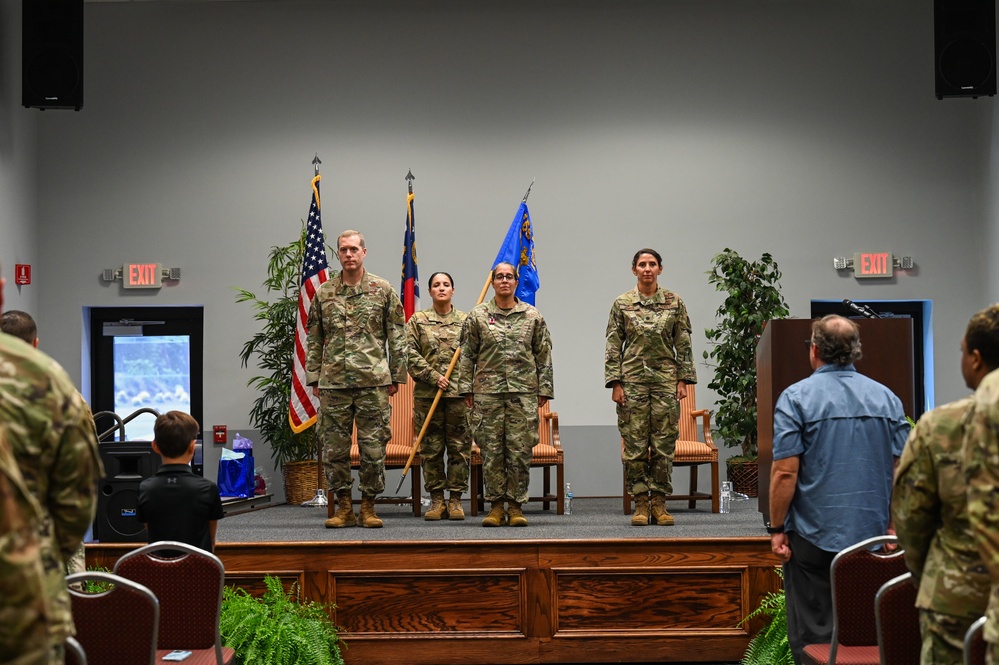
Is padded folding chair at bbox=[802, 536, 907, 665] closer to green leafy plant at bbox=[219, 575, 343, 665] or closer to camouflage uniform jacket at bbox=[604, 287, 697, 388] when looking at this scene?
green leafy plant at bbox=[219, 575, 343, 665]

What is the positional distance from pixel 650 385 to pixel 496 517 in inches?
45.4

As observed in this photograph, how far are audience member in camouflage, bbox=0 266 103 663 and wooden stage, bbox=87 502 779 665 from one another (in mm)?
3346

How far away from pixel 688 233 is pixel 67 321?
516cm

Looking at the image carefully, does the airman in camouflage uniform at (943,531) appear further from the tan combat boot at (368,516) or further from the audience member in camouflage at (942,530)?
the tan combat boot at (368,516)

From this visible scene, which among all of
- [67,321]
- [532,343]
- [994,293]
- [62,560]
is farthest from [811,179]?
[62,560]

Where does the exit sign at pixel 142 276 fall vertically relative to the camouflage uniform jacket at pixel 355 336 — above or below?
above

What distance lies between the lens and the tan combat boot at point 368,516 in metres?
6.17

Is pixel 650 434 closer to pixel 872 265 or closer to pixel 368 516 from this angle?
pixel 368 516

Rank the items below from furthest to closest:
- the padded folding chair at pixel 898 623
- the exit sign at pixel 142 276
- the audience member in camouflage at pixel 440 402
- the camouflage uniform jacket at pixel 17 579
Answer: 1. the exit sign at pixel 142 276
2. the audience member in camouflage at pixel 440 402
3. the padded folding chair at pixel 898 623
4. the camouflage uniform jacket at pixel 17 579

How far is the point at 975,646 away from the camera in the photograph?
6.81 feet

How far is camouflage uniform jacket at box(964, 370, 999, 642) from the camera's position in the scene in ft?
6.09

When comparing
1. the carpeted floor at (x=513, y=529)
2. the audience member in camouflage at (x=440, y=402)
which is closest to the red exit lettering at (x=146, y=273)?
the carpeted floor at (x=513, y=529)

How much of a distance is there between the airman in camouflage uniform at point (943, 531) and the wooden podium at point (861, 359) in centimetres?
211

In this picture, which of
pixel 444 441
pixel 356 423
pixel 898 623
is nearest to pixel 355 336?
pixel 356 423
